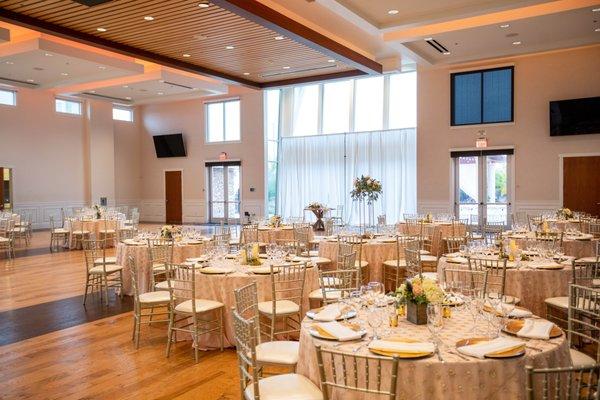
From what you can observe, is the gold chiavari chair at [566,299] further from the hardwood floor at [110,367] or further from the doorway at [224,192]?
the doorway at [224,192]

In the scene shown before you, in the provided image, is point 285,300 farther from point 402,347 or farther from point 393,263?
point 393,263

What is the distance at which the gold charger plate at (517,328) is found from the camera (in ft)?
9.60

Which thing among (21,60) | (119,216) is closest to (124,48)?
(21,60)

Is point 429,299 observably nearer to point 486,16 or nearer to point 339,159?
point 486,16

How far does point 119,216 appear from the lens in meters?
13.9

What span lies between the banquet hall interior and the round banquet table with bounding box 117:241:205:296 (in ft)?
0.12

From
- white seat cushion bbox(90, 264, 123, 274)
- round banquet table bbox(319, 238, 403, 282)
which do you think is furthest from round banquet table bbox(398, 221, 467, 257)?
white seat cushion bbox(90, 264, 123, 274)

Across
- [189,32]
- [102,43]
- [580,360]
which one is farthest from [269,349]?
[102,43]

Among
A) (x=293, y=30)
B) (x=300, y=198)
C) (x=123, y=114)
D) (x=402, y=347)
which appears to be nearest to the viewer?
(x=402, y=347)

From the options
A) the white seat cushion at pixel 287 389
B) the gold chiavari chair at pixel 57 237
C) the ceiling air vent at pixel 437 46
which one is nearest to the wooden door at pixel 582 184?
the ceiling air vent at pixel 437 46

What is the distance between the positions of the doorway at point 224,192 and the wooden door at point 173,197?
1517mm

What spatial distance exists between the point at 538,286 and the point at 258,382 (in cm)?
363

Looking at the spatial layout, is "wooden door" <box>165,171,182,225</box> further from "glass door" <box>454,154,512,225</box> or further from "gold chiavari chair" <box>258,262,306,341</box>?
"gold chiavari chair" <box>258,262,306,341</box>

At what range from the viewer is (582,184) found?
44.6ft
